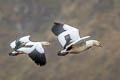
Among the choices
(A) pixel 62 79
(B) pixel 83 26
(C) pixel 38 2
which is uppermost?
(C) pixel 38 2

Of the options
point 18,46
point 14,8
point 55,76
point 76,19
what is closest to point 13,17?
point 14,8

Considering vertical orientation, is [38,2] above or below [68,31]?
above

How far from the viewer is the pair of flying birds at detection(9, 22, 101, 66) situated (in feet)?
93.2

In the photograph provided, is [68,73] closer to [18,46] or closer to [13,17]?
[13,17]

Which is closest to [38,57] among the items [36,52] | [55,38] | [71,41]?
[36,52]

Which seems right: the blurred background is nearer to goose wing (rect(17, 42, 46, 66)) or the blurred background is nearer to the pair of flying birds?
the pair of flying birds

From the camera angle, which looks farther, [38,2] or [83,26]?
[38,2]

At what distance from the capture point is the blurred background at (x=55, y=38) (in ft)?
195

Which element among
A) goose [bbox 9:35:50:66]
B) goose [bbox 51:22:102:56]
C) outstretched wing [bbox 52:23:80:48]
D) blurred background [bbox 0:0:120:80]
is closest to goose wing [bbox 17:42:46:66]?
goose [bbox 9:35:50:66]

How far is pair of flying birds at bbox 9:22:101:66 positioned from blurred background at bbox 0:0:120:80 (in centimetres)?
2790

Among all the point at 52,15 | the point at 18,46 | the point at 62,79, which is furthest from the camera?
the point at 52,15

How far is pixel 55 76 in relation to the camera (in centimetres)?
5959

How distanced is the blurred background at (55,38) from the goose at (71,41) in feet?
90.8

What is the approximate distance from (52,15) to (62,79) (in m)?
11.7
